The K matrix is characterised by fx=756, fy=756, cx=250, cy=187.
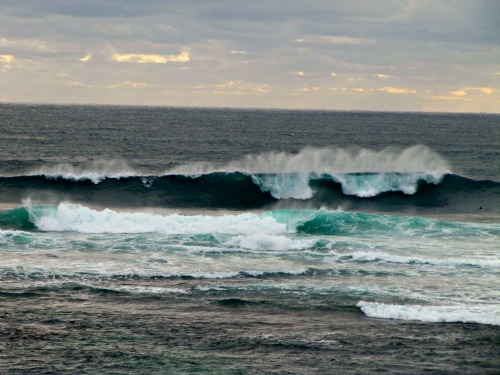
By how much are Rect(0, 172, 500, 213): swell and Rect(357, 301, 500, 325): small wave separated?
23.0m

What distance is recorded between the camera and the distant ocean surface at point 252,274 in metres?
17.5

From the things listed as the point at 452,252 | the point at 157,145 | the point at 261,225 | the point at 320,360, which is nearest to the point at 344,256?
the point at 452,252

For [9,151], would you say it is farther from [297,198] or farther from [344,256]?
[344,256]

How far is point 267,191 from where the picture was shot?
153 ft

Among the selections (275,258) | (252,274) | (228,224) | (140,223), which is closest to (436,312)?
(252,274)

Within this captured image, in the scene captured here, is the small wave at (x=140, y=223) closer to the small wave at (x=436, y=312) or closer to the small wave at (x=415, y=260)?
the small wave at (x=415, y=260)

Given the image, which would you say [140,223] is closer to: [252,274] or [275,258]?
[275,258]

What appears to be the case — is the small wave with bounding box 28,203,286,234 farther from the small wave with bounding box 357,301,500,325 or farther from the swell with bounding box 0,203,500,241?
the small wave with bounding box 357,301,500,325

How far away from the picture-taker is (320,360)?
17.0 metres

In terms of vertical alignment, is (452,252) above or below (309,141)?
below

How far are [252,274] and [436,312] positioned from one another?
6.69 m

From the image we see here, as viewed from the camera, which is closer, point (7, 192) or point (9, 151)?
point (7, 192)

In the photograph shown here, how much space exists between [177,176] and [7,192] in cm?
1035

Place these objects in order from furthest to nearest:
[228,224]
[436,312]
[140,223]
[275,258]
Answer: [228,224] → [140,223] → [275,258] → [436,312]
